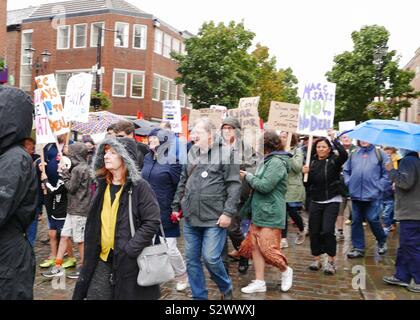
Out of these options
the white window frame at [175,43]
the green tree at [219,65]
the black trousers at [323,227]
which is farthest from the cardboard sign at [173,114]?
the white window frame at [175,43]

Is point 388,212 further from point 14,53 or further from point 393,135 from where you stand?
point 14,53

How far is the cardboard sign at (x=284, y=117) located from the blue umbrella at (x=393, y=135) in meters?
2.05

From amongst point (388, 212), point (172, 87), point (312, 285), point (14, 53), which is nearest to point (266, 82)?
point (172, 87)

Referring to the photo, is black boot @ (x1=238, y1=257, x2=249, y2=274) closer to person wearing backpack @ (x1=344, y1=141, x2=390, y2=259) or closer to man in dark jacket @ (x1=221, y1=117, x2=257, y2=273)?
man in dark jacket @ (x1=221, y1=117, x2=257, y2=273)

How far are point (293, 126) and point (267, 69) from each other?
1162 inches

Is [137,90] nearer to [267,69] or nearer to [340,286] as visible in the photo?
[267,69]

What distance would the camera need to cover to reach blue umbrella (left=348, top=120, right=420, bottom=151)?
518 centimetres

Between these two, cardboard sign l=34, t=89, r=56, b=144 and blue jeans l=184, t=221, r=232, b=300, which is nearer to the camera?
blue jeans l=184, t=221, r=232, b=300

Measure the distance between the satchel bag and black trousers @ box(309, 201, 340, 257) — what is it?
3.28 metres

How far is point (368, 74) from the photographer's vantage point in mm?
25672

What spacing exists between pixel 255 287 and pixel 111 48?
29.1m

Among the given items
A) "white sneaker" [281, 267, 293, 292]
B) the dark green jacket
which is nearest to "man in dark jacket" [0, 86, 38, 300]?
the dark green jacket

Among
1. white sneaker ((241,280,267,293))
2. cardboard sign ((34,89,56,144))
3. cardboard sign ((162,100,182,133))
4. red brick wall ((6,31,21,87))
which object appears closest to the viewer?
white sneaker ((241,280,267,293))

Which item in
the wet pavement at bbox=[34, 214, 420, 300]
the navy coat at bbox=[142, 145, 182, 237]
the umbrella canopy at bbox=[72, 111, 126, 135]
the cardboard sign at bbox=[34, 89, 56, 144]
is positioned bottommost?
the wet pavement at bbox=[34, 214, 420, 300]
